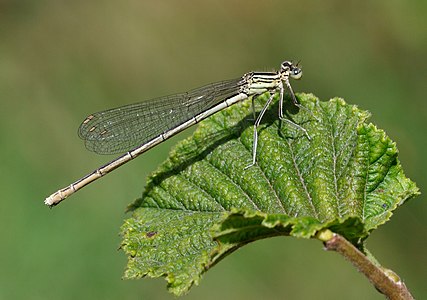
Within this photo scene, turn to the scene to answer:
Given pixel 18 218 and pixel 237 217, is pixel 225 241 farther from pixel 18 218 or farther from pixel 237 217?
pixel 18 218

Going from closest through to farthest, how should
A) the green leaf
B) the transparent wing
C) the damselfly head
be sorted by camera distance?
the green leaf, the damselfly head, the transparent wing

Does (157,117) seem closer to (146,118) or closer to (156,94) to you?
(146,118)

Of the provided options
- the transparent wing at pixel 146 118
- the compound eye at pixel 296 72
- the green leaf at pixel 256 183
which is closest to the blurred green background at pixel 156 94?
the transparent wing at pixel 146 118

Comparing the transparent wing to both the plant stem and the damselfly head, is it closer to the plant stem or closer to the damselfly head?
the damselfly head

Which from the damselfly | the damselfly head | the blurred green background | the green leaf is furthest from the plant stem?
the blurred green background

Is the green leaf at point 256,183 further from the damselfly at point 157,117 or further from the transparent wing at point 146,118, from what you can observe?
the transparent wing at point 146,118

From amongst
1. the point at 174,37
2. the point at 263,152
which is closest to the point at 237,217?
the point at 263,152
